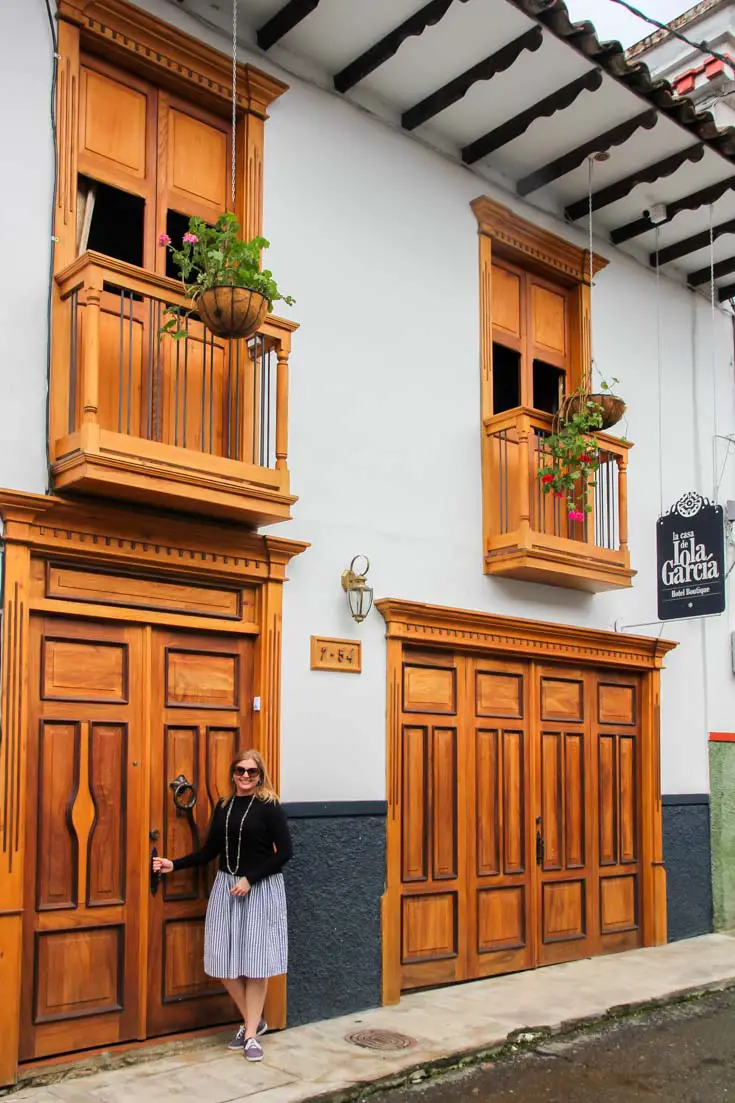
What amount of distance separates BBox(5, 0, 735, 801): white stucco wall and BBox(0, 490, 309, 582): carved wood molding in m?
0.27

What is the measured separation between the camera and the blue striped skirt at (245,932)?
23.1ft

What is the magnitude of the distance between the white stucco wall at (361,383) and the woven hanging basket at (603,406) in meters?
0.98

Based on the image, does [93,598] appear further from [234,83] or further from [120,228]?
[234,83]

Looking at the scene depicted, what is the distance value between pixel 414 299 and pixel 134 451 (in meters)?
3.51

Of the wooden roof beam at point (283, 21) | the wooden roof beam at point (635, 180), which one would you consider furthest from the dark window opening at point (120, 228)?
the wooden roof beam at point (635, 180)

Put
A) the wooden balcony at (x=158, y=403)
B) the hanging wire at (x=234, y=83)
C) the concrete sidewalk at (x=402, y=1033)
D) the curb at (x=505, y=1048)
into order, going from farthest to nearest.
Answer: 1. the hanging wire at (x=234, y=83)
2. the wooden balcony at (x=158, y=403)
3. the curb at (x=505, y=1048)
4. the concrete sidewalk at (x=402, y=1033)

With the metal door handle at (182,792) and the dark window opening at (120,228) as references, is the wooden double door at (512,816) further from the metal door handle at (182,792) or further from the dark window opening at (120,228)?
the dark window opening at (120,228)

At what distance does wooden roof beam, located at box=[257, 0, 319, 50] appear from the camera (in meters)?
8.33

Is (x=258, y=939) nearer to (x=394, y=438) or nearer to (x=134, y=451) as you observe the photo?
(x=134, y=451)

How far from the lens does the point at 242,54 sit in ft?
28.1

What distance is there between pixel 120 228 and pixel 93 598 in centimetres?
261

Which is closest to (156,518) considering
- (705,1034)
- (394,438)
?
(394,438)

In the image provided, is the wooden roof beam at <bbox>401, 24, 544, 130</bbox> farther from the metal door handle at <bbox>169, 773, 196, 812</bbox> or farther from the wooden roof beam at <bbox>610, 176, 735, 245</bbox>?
the metal door handle at <bbox>169, 773, 196, 812</bbox>

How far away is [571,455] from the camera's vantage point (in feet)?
32.8
